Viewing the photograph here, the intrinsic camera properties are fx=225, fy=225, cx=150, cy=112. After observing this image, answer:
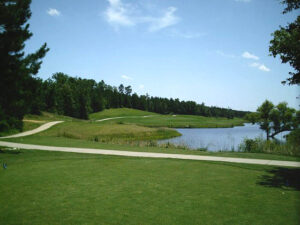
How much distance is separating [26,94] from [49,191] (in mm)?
9076

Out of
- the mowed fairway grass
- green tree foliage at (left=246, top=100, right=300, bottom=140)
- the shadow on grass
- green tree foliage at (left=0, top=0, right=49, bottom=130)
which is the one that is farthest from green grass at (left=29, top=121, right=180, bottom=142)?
the mowed fairway grass

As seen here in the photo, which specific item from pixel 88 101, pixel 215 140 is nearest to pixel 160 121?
pixel 88 101

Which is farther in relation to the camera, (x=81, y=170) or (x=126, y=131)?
(x=126, y=131)

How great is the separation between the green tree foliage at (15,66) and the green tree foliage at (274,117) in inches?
1383

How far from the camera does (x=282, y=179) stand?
745 centimetres

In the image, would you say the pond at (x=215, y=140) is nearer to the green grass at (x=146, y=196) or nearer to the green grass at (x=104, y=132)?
the green grass at (x=104, y=132)

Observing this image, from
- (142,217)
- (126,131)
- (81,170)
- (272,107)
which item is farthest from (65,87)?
(142,217)

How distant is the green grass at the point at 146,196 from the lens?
14.1ft

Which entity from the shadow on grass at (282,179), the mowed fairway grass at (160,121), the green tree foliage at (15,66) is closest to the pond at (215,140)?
the shadow on grass at (282,179)

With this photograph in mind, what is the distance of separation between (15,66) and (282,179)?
547 inches

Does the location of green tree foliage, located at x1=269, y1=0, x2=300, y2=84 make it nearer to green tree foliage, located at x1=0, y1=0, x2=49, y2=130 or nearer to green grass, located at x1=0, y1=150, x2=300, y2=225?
green grass, located at x1=0, y1=150, x2=300, y2=225

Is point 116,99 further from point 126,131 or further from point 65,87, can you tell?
point 126,131

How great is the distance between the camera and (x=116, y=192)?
575 centimetres

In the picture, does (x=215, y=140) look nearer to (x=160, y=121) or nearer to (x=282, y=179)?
(x=282, y=179)
